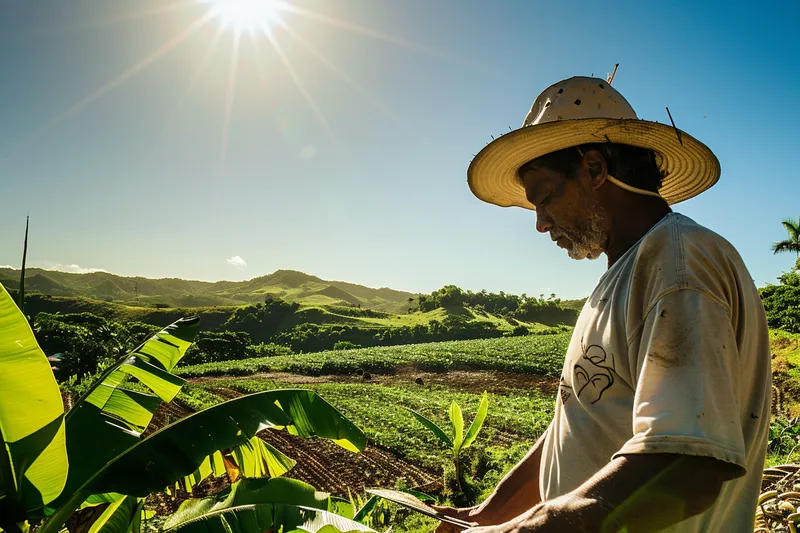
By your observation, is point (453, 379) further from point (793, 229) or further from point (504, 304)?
point (504, 304)

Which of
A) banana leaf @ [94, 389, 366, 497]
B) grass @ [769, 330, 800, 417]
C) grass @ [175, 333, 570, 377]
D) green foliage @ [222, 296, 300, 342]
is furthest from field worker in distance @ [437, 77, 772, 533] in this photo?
green foliage @ [222, 296, 300, 342]

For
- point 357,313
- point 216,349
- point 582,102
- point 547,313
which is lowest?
point 216,349

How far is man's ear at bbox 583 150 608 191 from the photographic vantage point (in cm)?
150

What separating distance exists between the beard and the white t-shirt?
0.19m

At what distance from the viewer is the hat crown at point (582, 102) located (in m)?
1.61

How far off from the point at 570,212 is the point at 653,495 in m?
0.92

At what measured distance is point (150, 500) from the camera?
6.12 metres

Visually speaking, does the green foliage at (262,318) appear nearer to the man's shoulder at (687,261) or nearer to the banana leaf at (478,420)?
the banana leaf at (478,420)

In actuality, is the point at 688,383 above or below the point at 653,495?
above

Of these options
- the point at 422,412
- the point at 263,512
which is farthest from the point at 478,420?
the point at 422,412

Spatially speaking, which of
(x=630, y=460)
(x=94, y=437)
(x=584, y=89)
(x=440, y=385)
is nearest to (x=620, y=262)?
(x=630, y=460)

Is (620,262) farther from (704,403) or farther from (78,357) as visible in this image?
(78,357)

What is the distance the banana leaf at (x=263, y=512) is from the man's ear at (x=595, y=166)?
1.62m

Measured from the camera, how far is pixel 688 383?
2.90 feet
